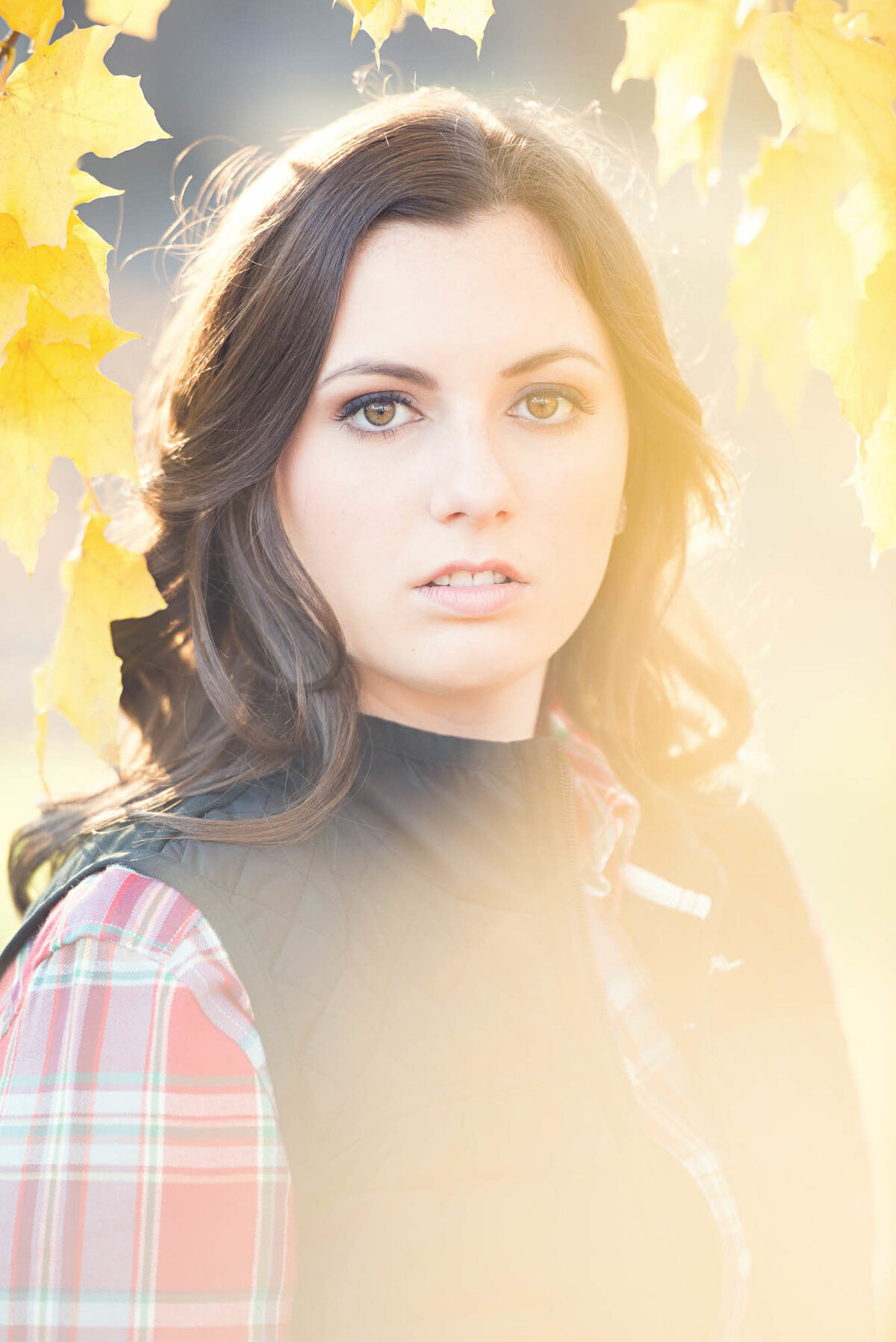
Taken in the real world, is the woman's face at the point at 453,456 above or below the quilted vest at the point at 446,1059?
above

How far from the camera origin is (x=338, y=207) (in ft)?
4.37

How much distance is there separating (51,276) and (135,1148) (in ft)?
2.62

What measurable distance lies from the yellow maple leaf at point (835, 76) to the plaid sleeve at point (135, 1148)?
3.08 feet

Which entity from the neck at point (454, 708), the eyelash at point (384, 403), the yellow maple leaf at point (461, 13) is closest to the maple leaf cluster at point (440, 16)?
the yellow maple leaf at point (461, 13)

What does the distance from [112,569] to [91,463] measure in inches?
9.4

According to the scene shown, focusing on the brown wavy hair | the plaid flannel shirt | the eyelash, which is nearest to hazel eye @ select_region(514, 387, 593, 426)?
the eyelash

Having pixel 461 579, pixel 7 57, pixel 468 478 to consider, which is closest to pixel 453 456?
pixel 468 478

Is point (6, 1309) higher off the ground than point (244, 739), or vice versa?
point (244, 739)

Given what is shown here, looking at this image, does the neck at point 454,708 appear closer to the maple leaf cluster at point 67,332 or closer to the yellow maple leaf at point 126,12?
the maple leaf cluster at point 67,332

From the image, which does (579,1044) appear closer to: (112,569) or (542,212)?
(112,569)

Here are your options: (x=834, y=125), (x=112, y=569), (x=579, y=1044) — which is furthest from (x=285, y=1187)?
(x=834, y=125)

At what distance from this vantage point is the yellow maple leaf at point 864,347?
0.92m

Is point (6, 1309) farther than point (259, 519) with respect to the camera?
No

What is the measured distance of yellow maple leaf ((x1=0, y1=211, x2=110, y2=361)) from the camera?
0.99 m
